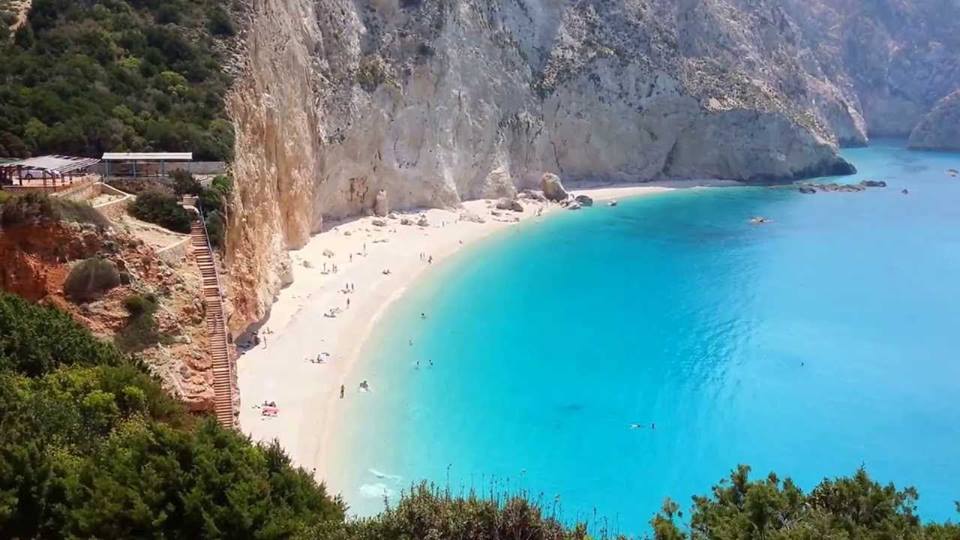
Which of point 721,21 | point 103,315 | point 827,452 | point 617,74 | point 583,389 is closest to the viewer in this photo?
point 103,315

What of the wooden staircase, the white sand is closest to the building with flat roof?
the wooden staircase

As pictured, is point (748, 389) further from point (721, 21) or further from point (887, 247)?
point (721, 21)

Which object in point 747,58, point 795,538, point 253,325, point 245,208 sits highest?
point 747,58

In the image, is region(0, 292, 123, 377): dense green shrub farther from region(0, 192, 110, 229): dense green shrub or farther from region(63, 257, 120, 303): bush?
region(0, 192, 110, 229): dense green shrub

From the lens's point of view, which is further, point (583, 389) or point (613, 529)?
point (583, 389)

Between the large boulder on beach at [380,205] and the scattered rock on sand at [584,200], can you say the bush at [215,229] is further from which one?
the scattered rock on sand at [584,200]

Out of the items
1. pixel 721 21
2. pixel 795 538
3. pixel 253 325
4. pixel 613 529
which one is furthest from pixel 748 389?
pixel 721 21

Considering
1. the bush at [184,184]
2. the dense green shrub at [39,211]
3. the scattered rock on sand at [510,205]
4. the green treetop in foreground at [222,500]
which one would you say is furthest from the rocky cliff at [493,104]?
the green treetop in foreground at [222,500]
